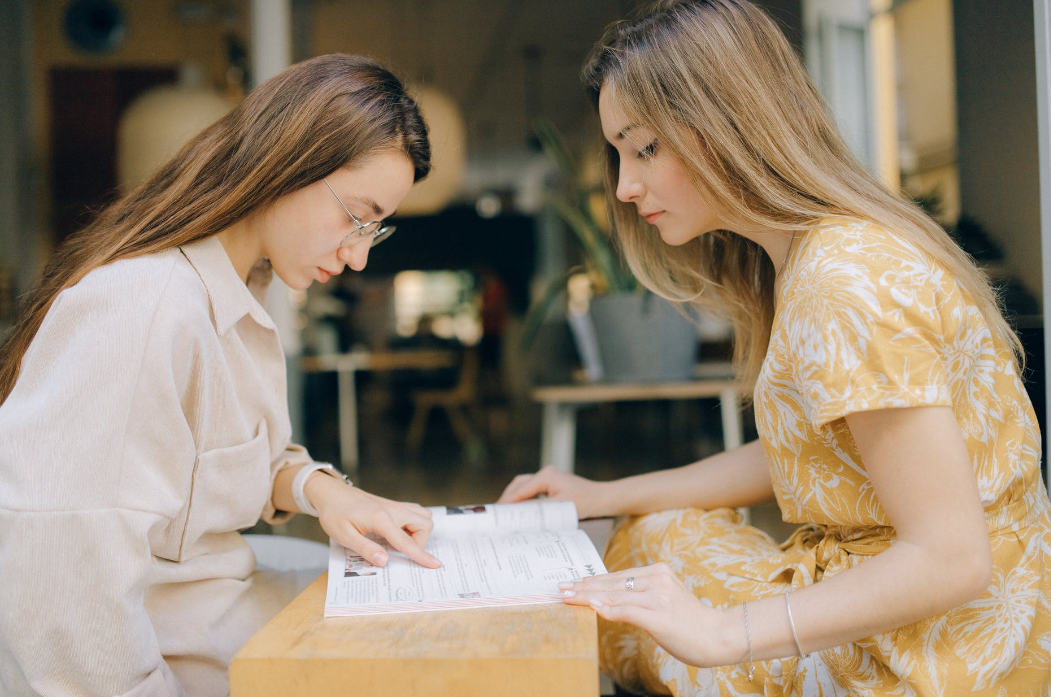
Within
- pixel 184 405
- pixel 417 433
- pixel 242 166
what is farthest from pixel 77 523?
pixel 417 433

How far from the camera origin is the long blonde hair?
912mm

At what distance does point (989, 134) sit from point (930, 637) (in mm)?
1018

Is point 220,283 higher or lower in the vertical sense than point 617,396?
higher

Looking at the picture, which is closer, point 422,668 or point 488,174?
point 422,668

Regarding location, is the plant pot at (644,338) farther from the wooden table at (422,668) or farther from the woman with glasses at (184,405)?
the wooden table at (422,668)

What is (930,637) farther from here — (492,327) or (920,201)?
(492,327)

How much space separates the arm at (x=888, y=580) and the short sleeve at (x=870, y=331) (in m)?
0.03

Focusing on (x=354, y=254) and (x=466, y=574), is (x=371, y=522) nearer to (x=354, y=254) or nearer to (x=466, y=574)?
(x=466, y=574)

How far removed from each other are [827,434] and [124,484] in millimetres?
724

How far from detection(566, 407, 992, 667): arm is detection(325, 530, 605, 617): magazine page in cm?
8

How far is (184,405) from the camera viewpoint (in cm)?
91

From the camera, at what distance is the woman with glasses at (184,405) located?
2.53 ft

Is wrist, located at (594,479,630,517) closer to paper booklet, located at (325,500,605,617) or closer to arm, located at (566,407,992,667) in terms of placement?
paper booklet, located at (325,500,605,617)

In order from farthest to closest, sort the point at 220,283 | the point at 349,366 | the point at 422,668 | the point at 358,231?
the point at 349,366
the point at 358,231
the point at 220,283
the point at 422,668
